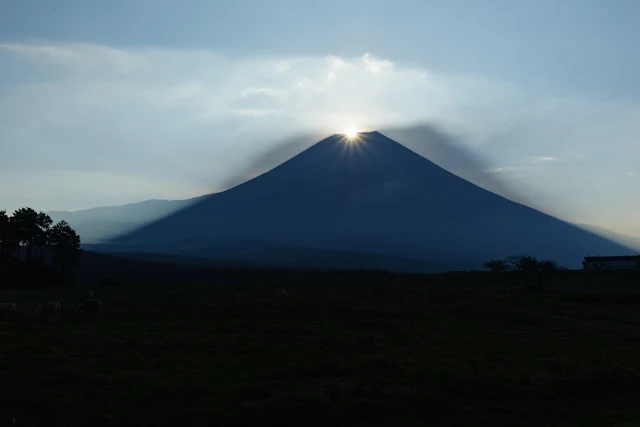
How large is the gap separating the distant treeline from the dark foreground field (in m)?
43.2

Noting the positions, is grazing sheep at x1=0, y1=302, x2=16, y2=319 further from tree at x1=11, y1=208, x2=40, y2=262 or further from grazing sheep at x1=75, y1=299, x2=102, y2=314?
tree at x1=11, y1=208, x2=40, y2=262

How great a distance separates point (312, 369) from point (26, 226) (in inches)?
2818

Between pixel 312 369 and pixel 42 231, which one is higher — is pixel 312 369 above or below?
below

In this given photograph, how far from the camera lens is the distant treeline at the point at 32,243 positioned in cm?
7362

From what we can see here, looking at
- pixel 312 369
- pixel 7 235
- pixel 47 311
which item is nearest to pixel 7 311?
pixel 47 311

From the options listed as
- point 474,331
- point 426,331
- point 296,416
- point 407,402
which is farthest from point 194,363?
point 474,331

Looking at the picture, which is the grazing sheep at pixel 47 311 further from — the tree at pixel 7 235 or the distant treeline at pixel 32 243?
the tree at pixel 7 235

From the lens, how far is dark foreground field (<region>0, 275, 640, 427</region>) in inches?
615

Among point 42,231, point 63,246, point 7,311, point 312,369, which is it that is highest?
point 42,231

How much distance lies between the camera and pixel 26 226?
80.3m

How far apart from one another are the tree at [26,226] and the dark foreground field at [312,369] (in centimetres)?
5020

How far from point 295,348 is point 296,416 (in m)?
8.36

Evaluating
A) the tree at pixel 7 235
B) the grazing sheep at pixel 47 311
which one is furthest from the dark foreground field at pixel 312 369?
the tree at pixel 7 235

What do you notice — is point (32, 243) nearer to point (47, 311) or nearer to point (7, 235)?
point (7, 235)
